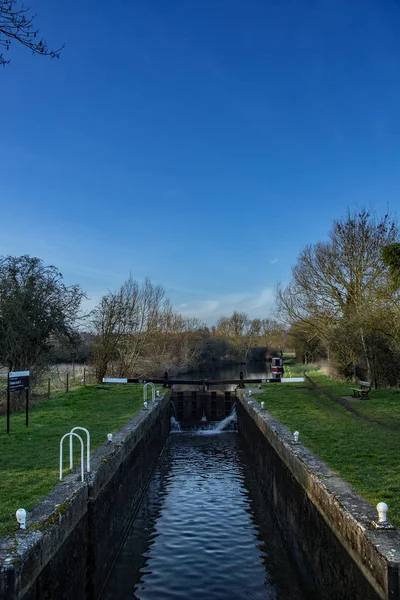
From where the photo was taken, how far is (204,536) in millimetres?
6746

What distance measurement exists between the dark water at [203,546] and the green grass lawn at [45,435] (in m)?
1.52

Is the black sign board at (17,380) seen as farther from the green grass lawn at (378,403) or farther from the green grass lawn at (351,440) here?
the green grass lawn at (378,403)

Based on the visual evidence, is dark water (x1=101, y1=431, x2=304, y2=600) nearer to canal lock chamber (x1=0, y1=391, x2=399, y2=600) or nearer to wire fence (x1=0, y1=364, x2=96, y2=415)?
canal lock chamber (x1=0, y1=391, x2=399, y2=600)

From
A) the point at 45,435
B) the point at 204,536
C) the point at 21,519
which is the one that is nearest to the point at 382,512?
the point at 21,519

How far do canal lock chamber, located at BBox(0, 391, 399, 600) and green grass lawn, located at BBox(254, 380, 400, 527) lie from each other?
1.12 feet

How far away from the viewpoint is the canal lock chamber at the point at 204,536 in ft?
12.6

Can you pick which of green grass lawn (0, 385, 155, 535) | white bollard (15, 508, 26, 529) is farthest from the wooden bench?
white bollard (15, 508, 26, 529)

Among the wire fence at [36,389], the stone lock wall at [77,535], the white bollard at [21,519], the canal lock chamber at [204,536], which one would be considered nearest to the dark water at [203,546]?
the canal lock chamber at [204,536]

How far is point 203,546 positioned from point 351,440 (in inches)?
131

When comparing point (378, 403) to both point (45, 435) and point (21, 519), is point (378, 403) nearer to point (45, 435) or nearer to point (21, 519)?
point (45, 435)

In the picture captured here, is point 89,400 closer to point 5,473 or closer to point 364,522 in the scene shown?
point 5,473

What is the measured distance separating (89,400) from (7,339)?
129 inches

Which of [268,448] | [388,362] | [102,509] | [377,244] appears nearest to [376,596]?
[102,509]

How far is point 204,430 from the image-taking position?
674 inches
